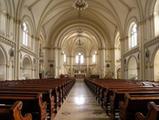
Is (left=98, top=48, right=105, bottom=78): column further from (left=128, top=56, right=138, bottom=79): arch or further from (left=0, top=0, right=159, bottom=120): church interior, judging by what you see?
(left=128, top=56, right=138, bottom=79): arch

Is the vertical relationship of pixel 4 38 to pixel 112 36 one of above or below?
below

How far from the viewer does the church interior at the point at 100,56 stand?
6090mm

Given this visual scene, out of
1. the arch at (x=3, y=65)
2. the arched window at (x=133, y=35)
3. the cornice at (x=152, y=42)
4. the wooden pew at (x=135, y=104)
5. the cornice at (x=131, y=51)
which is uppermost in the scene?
the arched window at (x=133, y=35)

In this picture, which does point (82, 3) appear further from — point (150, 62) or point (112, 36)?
point (112, 36)

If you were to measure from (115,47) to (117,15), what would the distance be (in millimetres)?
11034

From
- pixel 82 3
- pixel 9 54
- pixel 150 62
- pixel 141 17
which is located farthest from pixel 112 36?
pixel 9 54

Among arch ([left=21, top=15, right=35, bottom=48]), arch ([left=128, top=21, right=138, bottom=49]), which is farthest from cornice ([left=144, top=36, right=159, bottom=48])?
arch ([left=21, top=15, right=35, bottom=48])

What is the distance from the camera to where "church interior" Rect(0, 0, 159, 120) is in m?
6.09

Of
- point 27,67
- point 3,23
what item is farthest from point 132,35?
point 3,23

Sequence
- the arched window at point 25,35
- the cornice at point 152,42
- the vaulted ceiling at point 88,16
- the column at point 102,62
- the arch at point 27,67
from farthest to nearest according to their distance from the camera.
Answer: the column at point 102,62, the arch at point 27,67, the arched window at point 25,35, the vaulted ceiling at point 88,16, the cornice at point 152,42

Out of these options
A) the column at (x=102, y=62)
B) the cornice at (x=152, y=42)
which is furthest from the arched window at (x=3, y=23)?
the column at (x=102, y=62)

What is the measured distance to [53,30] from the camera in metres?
35.8

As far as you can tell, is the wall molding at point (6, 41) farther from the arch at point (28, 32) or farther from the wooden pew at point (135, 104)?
the wooden pew at point (135, 104)

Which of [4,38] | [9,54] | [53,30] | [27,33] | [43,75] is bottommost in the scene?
[43,75]
